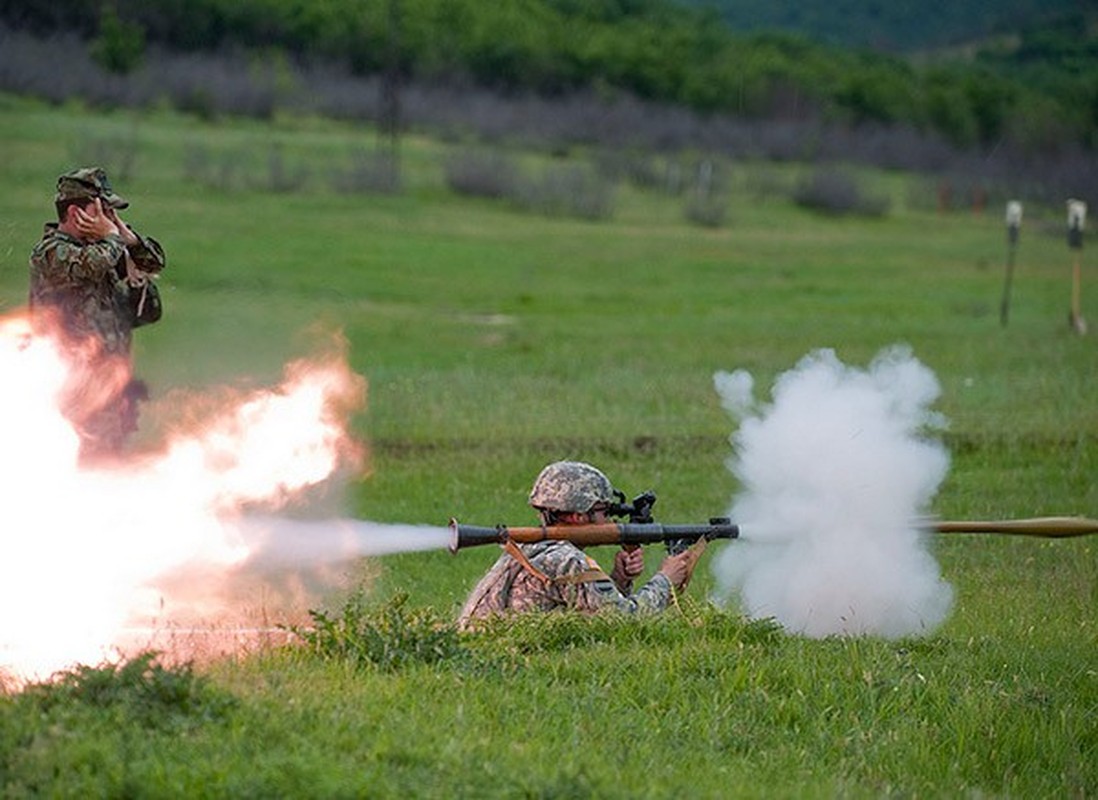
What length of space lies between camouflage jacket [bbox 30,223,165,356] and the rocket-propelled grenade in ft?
9.62

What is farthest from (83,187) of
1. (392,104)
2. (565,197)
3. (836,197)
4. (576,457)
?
(836,197)

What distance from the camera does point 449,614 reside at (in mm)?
11523

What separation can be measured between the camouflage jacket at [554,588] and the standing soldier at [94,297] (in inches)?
110

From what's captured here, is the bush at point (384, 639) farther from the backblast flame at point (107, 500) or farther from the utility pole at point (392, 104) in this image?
the utility pole at point (392, 104)

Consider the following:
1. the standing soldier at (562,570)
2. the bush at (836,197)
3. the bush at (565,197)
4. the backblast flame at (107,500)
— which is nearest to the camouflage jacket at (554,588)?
the standing soldier at (562,570)

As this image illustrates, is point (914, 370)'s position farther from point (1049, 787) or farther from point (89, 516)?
point (89, 516)

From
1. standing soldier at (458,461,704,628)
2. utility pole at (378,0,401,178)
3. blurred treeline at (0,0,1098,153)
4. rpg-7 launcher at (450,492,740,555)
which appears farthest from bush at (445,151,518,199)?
standing soldier at (458,461,704,628)

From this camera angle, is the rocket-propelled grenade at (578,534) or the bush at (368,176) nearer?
the rocket-propelled grenade at (578,534)

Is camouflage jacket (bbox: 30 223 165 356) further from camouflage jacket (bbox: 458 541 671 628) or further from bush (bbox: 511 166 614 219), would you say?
bush (bbox: 511 166 614 219)

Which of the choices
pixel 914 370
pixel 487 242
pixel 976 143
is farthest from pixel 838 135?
pixel 914 370

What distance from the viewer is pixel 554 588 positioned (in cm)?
1059

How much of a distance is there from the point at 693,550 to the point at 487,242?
3316cm

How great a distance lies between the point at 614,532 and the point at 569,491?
1.01 feet

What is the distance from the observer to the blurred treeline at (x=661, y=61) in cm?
6262
